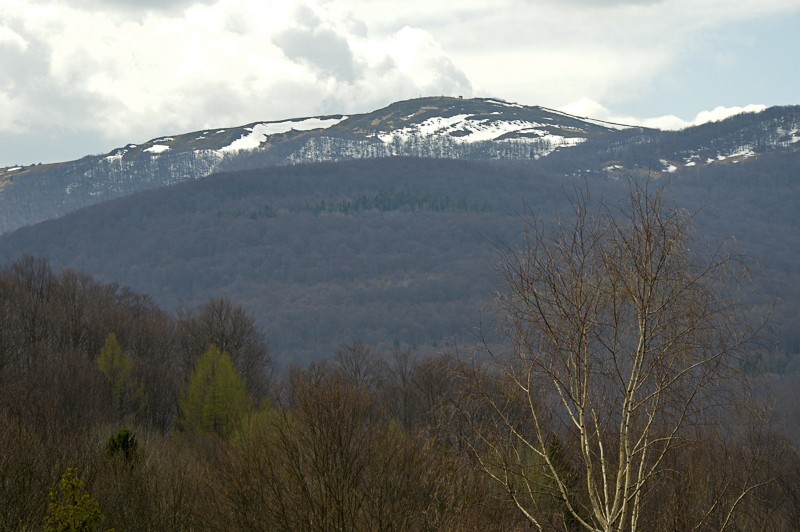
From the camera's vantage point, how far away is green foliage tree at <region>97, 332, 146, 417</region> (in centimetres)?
8631

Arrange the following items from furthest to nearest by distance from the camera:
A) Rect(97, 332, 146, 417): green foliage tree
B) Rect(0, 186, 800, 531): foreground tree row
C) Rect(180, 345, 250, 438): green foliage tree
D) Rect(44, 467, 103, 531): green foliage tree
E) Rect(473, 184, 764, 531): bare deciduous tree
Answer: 1. Rect(97, 332, 146, 417): green foliage tree
2. Rect(180, 345, 250, 438): green foliage tree
3. Rect(44, 467, 103, 531): green foliage tree
4. Rect(0, 186, 800, 531): foreground tree row
5. Rect(473, 184, 764, 531): bare deciduous tree

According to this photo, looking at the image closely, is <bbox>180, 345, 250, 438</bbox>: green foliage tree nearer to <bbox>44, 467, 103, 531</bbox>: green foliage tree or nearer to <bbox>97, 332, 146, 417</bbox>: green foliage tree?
<bbox>97, 332, 146, 417</bbox>: green foliage tree

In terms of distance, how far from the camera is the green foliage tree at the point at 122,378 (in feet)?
283

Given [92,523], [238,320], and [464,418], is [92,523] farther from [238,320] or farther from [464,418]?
[238,320]

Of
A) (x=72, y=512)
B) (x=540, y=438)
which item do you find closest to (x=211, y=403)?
(x=72, y=512)

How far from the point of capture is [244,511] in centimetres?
2564

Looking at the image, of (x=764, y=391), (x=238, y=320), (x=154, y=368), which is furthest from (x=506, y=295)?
(x=238, y=320)

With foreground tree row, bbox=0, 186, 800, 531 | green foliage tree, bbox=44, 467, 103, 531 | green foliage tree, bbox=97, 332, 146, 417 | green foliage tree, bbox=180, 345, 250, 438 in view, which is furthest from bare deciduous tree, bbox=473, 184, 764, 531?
green foliage tree, bbox=97, 332, 146, 417

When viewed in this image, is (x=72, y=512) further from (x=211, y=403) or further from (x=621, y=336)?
(x=211, y=403)

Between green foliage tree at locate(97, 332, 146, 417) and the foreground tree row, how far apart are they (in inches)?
1155

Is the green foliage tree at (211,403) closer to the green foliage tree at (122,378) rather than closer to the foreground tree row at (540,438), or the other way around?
the green foliage tree at (122,378)

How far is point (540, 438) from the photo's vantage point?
11820mm

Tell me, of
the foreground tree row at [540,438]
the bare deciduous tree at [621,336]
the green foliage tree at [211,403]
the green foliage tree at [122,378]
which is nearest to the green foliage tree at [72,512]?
the foreground tree row at [540,438]

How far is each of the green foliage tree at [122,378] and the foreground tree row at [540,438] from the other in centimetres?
2934
